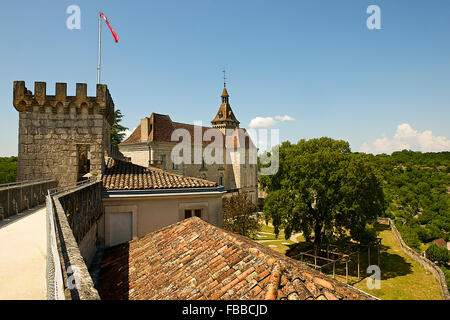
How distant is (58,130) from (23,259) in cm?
986

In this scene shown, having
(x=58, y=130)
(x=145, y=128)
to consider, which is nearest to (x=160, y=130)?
(x=145, y=128)

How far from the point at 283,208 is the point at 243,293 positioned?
19095 mm

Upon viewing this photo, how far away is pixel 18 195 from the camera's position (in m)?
9.57

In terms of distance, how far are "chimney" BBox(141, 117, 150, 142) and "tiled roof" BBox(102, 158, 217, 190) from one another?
24981 millimetres

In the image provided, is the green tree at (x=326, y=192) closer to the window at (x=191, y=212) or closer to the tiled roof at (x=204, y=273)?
the window at (x=191, y=212)

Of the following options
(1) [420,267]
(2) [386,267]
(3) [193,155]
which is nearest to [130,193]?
(2) [386,267]

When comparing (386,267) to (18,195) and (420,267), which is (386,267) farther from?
(18,195)

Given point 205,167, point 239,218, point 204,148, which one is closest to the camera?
point 239,218

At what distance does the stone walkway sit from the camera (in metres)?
3.39

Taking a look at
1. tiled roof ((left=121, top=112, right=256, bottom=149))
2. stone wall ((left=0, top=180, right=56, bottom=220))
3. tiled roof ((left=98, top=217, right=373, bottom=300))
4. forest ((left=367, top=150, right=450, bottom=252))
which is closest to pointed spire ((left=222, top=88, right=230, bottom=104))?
tiled roof ((left=121, top=112, right=256, bottom=149))

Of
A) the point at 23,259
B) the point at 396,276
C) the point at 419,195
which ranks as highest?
the point at 23,259

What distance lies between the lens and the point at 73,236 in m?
3.81

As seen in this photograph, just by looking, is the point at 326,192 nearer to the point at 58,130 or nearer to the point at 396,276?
the point at 396,276

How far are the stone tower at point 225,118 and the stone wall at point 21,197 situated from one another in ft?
155
